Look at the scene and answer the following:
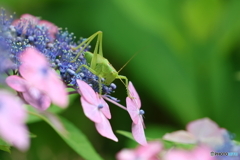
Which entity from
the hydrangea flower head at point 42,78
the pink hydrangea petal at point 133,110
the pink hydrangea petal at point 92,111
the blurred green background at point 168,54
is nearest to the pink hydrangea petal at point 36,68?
the hydrangea flower head at point 42,78

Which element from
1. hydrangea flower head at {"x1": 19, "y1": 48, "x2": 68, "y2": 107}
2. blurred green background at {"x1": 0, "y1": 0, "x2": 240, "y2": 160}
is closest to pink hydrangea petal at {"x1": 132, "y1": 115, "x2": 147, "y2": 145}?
hydrangea flower head at {"x1": 19, "y1": 48, "x2": 68, "y2": 107}

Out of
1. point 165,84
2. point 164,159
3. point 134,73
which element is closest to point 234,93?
point 165,84

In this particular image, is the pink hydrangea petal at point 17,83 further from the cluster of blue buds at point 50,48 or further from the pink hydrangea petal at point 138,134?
the pink hydrangea petal at point 138,134

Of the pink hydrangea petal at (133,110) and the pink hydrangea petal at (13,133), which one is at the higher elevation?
the pink hydrangea petal at (133,110)

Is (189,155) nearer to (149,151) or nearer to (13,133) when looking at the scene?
(149,151)

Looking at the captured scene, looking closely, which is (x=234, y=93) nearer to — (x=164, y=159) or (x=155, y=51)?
(x=155, y=51)

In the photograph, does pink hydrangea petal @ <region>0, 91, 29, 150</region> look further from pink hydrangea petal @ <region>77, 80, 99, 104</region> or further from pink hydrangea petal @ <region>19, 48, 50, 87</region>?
pink hydrangea petal @ <region>77, 80, 99, 104</region>

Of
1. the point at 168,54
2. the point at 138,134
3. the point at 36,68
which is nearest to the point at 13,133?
the point at 36,68
